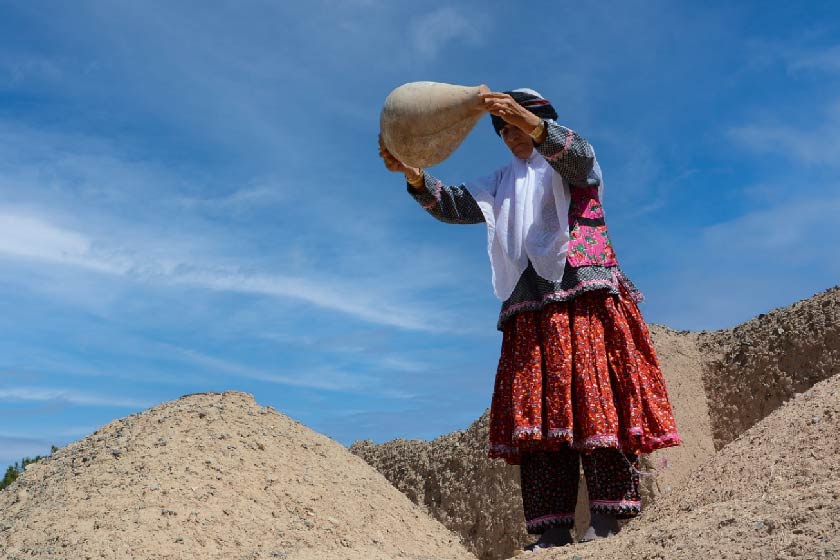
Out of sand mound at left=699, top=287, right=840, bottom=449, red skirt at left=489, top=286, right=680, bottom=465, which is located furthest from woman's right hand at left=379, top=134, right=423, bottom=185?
sand mound at left=699, top=287, right=840, bottom=449

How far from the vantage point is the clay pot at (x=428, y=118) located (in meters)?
3.64

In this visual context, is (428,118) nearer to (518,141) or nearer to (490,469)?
(518,141)

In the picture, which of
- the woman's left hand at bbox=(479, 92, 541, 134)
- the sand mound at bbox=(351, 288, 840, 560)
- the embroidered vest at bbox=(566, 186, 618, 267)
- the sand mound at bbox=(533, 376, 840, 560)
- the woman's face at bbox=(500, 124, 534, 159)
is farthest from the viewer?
the sand mound at bbox=(351, 288, 840, 560)

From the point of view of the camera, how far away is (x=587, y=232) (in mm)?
3959

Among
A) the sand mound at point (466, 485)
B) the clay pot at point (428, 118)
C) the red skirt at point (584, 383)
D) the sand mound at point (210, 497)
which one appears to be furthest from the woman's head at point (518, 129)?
the sand mound at point (466, 485)

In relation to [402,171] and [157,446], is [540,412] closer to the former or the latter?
[402,171]

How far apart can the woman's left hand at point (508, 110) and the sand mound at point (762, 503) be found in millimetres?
1571

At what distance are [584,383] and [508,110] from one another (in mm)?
1146

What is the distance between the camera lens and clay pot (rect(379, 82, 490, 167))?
3.64 m

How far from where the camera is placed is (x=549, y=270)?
152 inches

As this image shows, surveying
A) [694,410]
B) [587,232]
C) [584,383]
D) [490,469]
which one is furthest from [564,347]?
[694,410]

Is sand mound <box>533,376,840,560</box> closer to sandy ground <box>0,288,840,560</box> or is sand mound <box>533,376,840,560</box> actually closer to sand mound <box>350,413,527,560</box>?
sandy ground <box>0,288,840,560</box>

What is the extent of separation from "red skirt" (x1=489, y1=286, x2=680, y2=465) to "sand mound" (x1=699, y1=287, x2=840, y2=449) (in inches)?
101

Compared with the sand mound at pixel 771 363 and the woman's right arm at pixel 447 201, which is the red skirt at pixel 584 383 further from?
the sand mound at pixel 771 363
